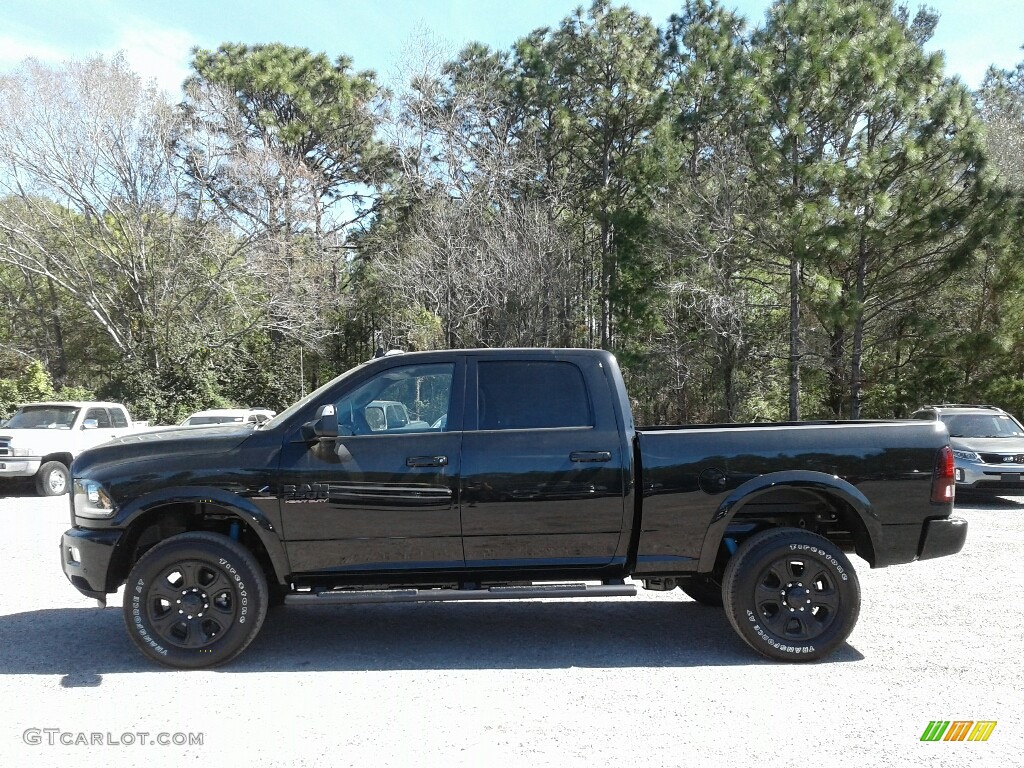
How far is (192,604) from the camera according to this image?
5473 millimetres

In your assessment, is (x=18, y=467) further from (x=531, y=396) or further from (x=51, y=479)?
(x=531, y=396)

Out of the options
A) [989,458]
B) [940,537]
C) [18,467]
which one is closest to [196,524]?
[940,537]

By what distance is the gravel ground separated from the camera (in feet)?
13.9

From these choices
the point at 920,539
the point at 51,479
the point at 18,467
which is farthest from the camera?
the point at 51,479

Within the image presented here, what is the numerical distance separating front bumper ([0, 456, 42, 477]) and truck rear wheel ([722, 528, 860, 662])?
13.8 m

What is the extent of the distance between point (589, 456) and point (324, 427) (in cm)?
166

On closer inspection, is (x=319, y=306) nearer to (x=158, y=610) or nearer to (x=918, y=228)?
(x=918, y=228)

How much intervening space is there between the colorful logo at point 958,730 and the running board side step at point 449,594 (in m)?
1.77

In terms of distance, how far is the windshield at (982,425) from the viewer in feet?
48.4

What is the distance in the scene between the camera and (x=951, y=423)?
1515 cm

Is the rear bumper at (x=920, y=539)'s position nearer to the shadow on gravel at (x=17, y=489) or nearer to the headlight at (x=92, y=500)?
the headlight at (x=92, y=500)

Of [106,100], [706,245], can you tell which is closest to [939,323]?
[706,245]

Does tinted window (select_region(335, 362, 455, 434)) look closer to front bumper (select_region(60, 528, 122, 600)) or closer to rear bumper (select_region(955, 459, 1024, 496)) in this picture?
front bumper (select_region(60, 528, 122, 600))

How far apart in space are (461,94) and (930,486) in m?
27.0
